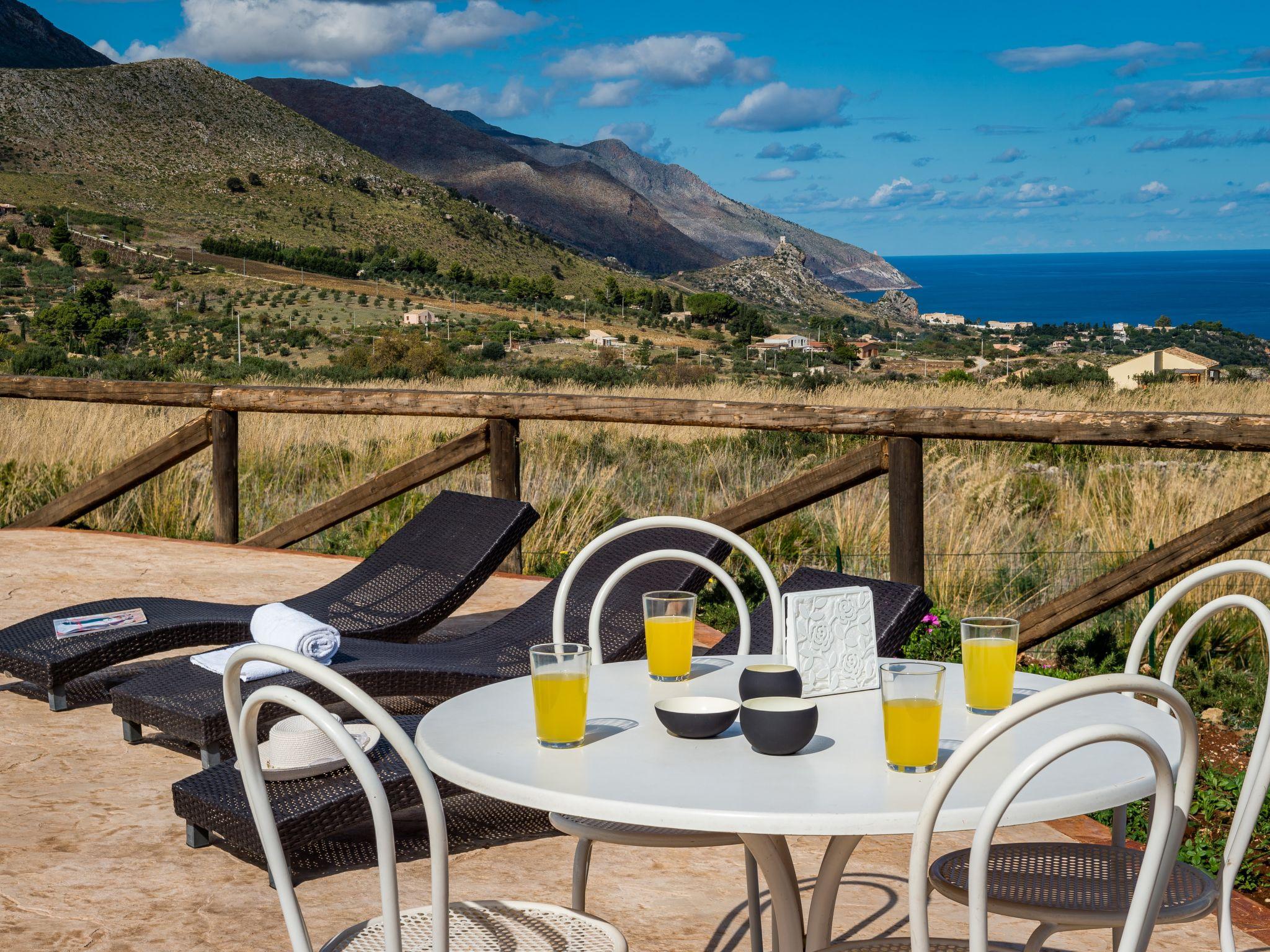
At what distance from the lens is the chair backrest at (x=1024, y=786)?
51.0 inches

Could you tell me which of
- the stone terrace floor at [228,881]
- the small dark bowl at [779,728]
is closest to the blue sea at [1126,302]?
the stone terrace floor at [228,881]

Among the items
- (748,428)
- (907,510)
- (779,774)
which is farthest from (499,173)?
(779,774)

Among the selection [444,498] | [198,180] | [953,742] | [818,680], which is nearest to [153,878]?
[818,680]

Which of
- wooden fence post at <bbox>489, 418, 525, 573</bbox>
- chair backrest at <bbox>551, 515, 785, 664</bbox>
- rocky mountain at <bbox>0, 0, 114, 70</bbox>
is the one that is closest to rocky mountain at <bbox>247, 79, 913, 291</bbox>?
rocky mountain at <bbox>0, 0, 114, 70</bbox>

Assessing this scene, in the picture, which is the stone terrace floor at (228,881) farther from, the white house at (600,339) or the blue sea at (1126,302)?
the blue sea at (1126,302)

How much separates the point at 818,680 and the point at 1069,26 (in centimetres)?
15590

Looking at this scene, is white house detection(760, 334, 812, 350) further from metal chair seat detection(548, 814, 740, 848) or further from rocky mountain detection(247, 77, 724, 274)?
rocky mountain detection(247, 77, 724, 274)

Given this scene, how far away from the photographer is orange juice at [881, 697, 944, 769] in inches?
61.9

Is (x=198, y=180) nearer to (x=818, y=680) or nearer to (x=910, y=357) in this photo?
(x=910, y=357)

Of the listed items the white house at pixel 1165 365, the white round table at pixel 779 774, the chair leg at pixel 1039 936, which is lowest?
the chair leg at pixel 1039 936

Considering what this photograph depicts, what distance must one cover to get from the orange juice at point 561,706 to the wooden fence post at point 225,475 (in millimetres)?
5525

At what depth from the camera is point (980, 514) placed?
260 inches

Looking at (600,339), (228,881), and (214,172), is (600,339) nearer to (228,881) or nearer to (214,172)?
(214,172)

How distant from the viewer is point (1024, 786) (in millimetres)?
1310
